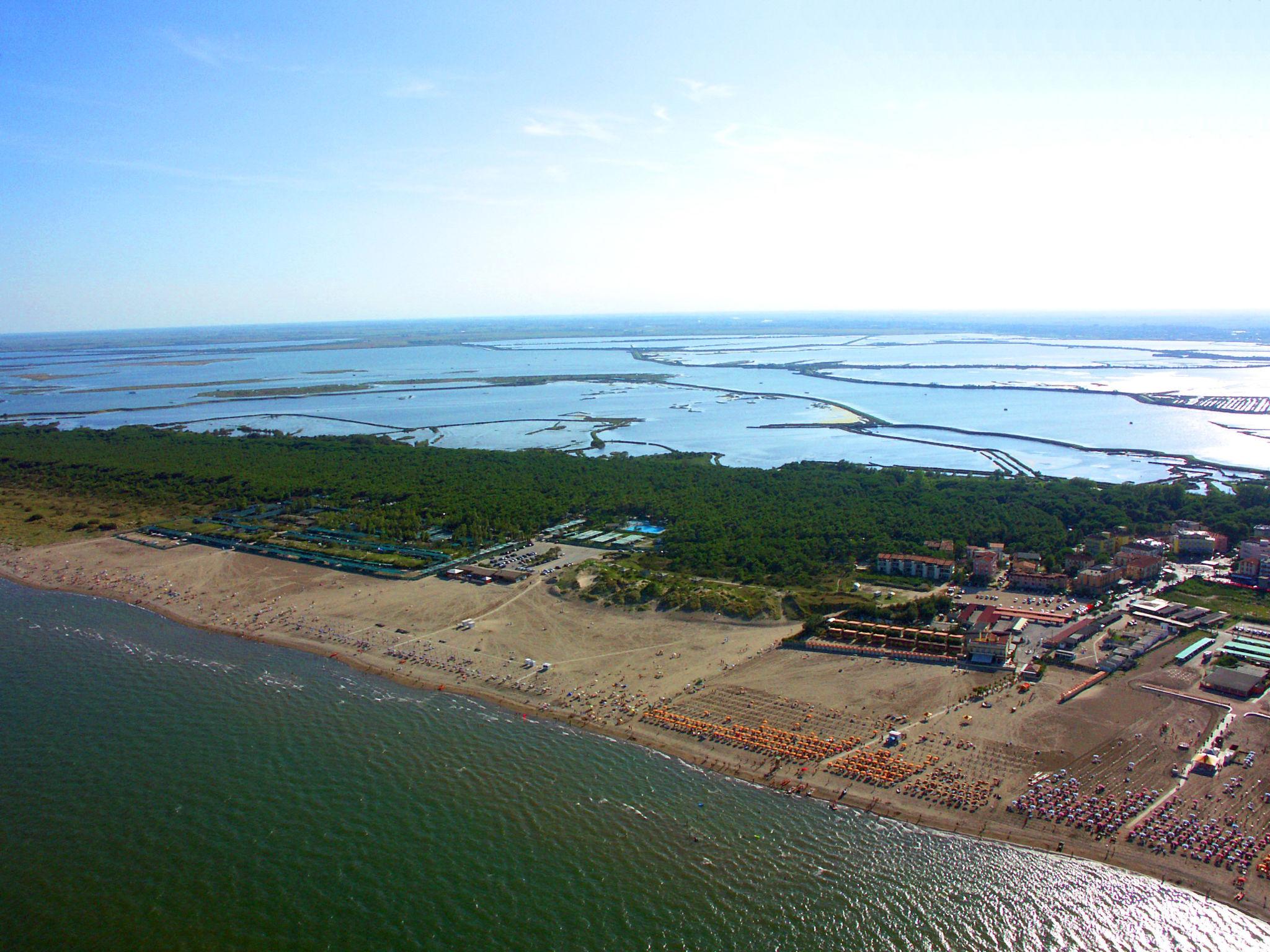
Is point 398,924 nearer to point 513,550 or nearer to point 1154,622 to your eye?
point 513,550

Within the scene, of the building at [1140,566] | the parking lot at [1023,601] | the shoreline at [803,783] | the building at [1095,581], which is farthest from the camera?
the building at [1140,566]

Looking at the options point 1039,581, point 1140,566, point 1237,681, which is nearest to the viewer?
point 1237,681

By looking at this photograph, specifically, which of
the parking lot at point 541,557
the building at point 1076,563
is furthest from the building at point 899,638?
the parking lot at point 541,557

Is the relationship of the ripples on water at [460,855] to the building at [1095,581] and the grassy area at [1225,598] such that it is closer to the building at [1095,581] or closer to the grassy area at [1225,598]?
the building at [1095,581]

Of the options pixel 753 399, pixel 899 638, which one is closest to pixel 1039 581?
pixel 899 638

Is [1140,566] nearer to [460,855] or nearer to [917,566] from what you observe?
[917,566]

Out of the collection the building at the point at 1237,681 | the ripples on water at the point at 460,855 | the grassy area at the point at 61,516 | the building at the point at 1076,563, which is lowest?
the ripples on water at the point at 460,855

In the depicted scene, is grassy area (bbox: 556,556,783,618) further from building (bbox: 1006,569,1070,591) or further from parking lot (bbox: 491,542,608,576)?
building (bbox: 1006,569,1070,591)
